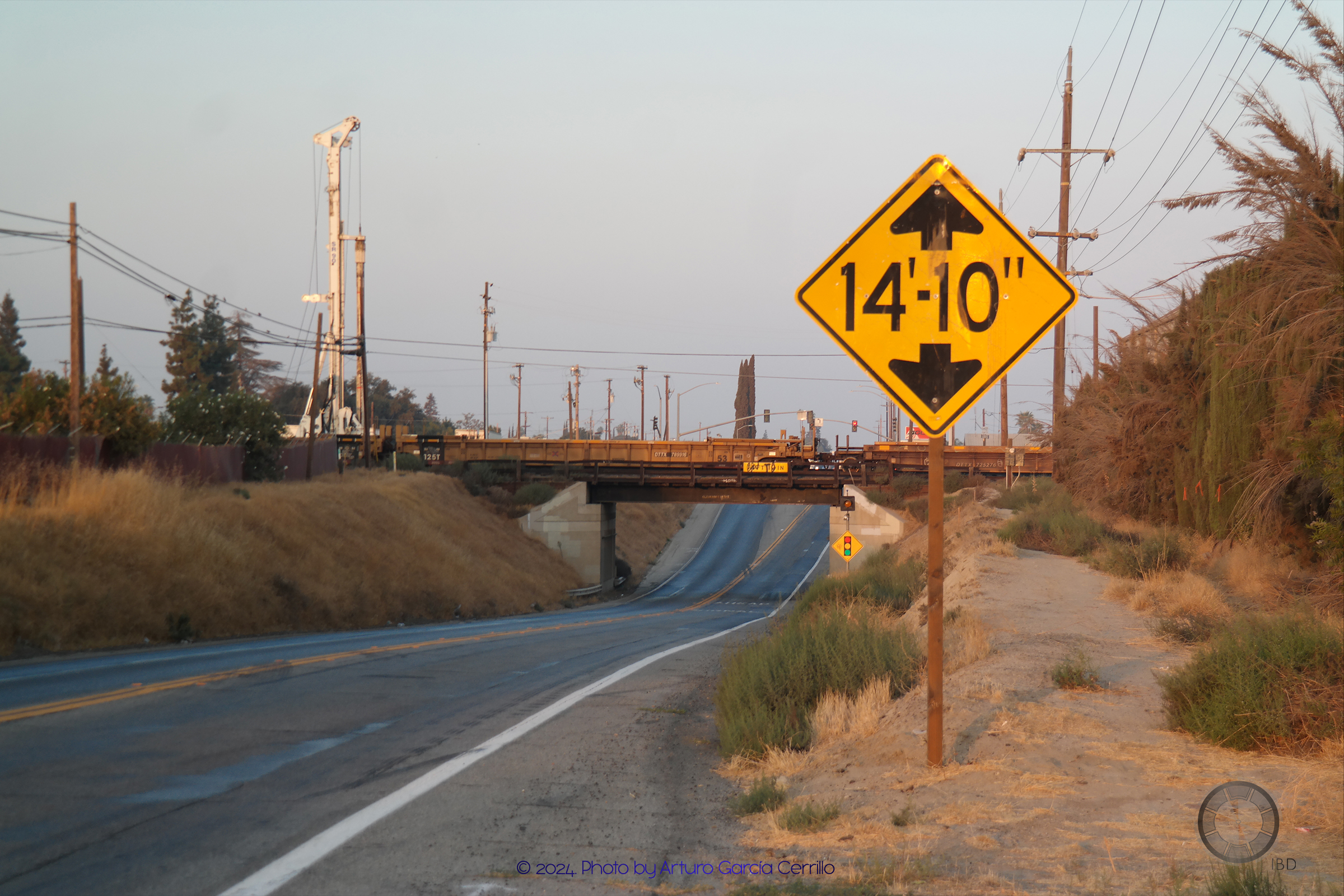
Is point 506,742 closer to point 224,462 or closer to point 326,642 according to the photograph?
point 326,642

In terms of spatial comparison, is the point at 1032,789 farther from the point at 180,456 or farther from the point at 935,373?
the point at 180,456

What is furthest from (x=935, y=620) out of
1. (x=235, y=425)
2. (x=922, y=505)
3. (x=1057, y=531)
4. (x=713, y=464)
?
(x=922, y=505)

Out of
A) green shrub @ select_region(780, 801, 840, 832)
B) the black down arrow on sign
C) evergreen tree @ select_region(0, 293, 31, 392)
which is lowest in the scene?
green shrub @ select_region(780, 801, 840, 832)

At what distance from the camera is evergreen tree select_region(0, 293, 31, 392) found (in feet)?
244

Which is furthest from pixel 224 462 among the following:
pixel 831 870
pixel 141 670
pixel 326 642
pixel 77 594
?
pixel 831 870

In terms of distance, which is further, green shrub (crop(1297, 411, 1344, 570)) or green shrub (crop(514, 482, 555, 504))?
green shrub (crop(514, 482, 555, 504))

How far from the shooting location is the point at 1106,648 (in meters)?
10.6

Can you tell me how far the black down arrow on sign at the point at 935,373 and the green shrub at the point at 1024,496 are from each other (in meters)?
32.0

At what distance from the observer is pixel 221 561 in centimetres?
2573

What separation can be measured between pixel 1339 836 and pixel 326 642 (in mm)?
16520

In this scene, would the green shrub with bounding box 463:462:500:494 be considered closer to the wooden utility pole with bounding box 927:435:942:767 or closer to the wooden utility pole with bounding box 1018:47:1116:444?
the wooden utility pole with bounding box 1018:47:1116:444

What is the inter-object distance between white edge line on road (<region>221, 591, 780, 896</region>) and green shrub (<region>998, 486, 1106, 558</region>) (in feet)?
53.8

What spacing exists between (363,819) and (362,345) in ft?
146

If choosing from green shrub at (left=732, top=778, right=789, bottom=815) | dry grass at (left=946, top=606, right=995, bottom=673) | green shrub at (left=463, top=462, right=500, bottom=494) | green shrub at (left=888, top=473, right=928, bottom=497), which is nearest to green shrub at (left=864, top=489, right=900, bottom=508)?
green shrub at (left=888, top=473, right=928, bottom=497)
